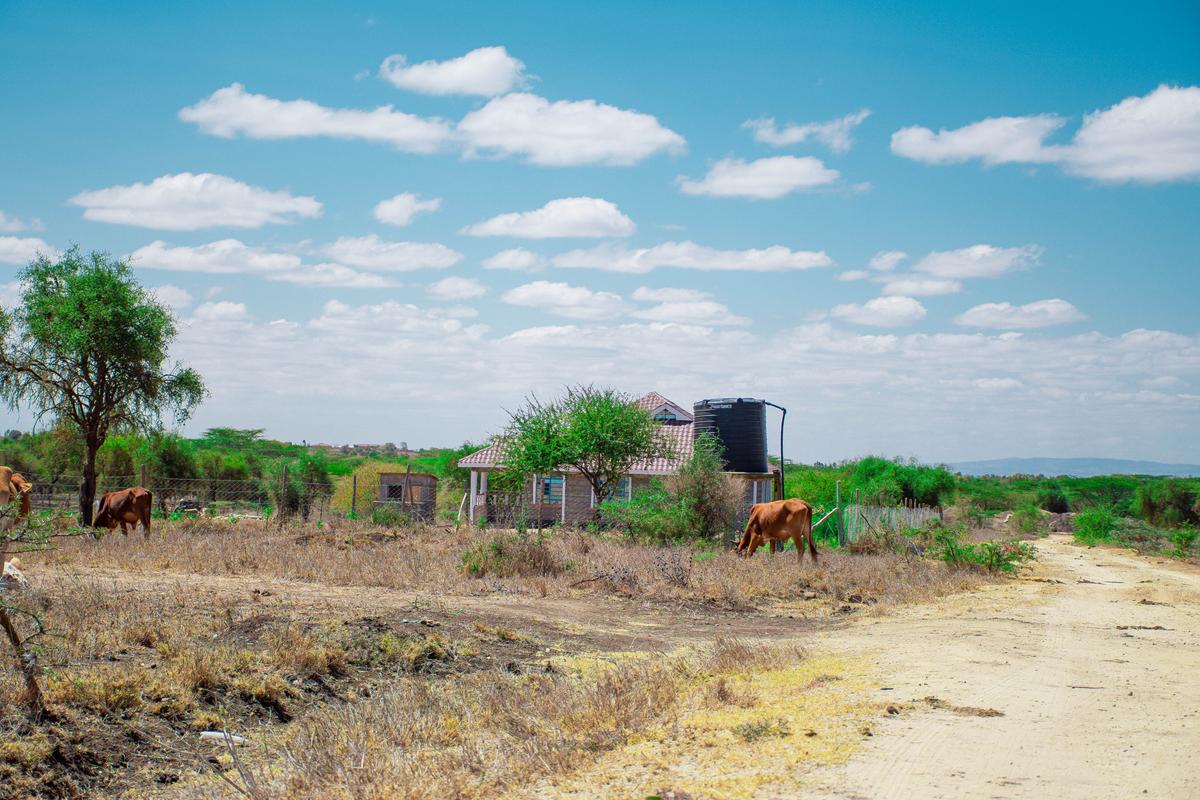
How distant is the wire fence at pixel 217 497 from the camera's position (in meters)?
29.3

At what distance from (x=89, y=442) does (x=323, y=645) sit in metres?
19.5

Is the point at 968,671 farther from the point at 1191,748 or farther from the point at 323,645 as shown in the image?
the point at 323,645

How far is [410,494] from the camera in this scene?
33.5m

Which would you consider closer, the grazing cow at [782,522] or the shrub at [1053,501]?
the grazing cow at [782,522]

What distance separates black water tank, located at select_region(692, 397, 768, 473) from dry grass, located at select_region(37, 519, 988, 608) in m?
15.3

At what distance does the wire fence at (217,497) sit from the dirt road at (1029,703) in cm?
2147

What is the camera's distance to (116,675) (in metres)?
8.12

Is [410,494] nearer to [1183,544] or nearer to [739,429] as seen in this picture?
[739,429]

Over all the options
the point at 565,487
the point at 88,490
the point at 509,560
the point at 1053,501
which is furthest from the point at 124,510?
the point at 1053,501

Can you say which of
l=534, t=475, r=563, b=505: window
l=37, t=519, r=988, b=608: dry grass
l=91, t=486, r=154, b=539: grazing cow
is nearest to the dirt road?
l=37, t=519, r=988, b=608: dry grass

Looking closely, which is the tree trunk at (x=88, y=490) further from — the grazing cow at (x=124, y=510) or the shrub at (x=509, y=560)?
the shrub at (x=509, y=560)

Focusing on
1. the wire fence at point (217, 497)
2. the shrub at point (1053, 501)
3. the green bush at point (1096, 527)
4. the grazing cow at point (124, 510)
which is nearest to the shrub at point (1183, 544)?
the green bush at point (1096, 527)

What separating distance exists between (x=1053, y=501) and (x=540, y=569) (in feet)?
205

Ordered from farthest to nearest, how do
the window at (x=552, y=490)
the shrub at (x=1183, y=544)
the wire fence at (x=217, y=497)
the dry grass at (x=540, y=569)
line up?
1. the window at (x=552, y=490)
2. the shrub at (x=1183, y=544)
3. the wire fence at (x=217, y=497)
4. the dry grass at (x=540, y=569)
